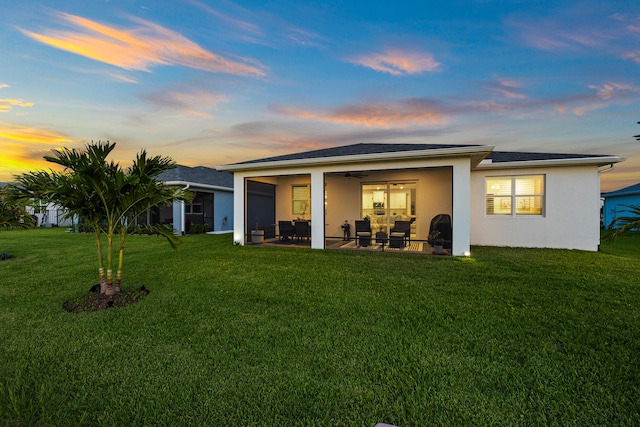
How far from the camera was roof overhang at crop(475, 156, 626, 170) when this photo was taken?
9.04 m

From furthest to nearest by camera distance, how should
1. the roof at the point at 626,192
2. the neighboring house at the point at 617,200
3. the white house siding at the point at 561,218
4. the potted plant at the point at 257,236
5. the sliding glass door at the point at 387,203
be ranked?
the neighboring house at the point at 617,200 → the roof at the point at 626,192 → the sliding glass door at the point at 387,203 → the potted plant at the point at 257,236 → the white house siding at the point at 561,218

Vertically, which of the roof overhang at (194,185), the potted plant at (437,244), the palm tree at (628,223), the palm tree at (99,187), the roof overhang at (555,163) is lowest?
the potted plant at (437,244)

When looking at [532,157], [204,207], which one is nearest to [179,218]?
[204,207]

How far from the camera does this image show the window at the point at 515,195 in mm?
10305

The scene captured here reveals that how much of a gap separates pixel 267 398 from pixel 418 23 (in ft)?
34.9

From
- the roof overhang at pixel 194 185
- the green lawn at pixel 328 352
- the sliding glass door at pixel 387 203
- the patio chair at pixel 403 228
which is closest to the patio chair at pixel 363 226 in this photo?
the patio chair at pixel 403 228

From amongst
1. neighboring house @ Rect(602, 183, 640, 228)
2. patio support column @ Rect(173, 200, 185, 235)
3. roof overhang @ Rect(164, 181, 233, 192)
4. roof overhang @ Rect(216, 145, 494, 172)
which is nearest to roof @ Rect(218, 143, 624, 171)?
roof overhang @ Rect(216, 145, 494, 172)

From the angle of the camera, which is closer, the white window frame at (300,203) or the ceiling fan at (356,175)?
the ceiling fan at (356,175)

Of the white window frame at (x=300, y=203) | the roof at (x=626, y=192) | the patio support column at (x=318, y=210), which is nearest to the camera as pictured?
the patio support column at (x=318, y=210)

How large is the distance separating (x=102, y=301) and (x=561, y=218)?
1286 cm

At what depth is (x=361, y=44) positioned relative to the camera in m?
9.89

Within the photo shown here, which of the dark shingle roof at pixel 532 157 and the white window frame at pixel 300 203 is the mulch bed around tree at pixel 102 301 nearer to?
the white window frame at pixel 300 203

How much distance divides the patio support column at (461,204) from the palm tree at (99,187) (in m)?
7.43

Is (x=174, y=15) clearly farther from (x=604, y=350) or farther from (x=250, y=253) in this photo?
(x=604, y=350)
